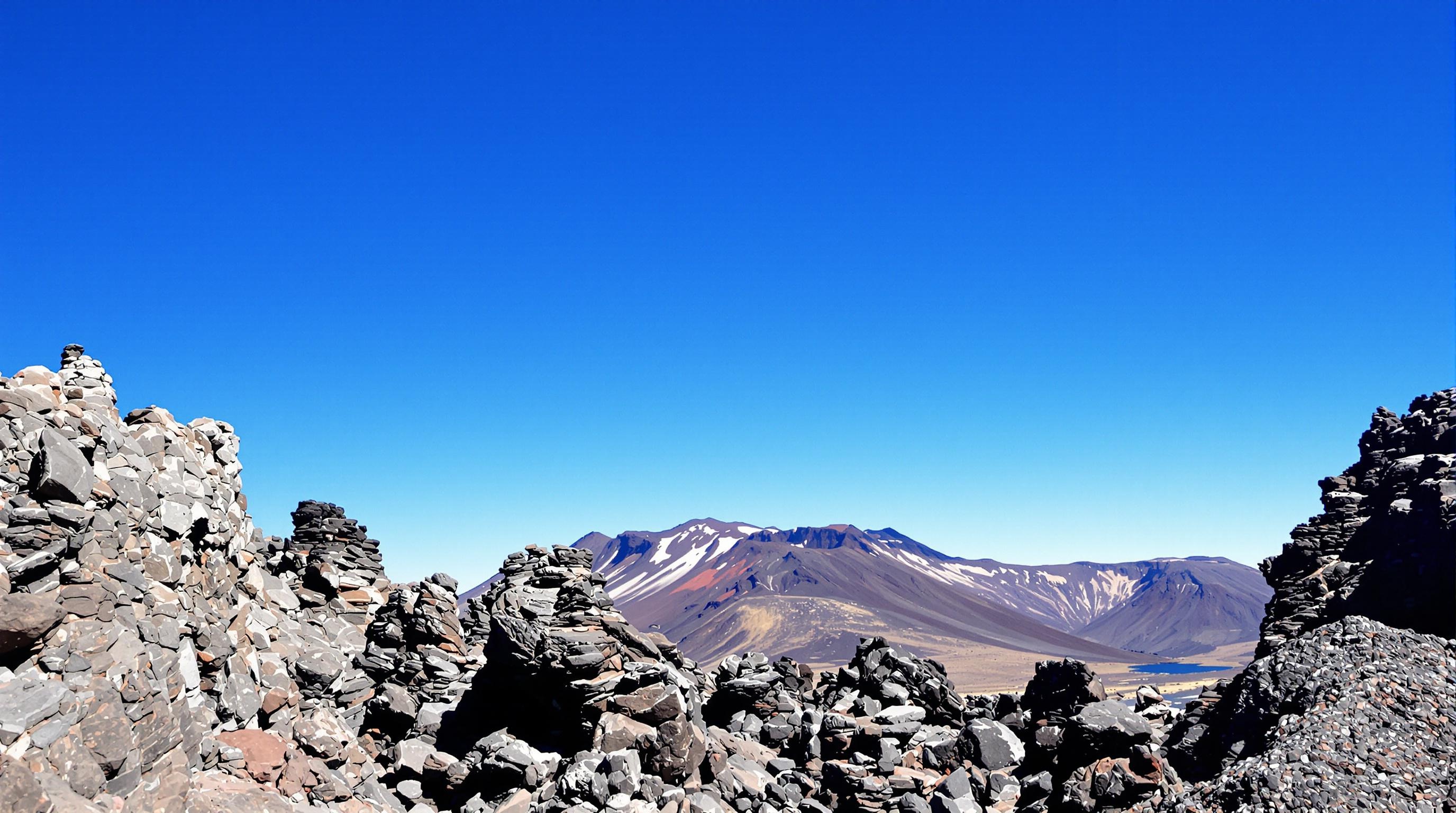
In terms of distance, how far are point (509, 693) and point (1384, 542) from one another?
37.6 meters

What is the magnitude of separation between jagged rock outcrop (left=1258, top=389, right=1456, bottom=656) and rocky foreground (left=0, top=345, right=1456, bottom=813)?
0.19 m

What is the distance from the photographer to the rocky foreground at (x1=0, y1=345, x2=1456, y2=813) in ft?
63.7

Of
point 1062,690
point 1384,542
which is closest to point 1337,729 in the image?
point 1062,690

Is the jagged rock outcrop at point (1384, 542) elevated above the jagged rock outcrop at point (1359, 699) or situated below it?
above

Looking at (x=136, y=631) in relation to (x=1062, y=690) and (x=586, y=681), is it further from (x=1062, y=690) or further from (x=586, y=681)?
(x=1062, y=690)

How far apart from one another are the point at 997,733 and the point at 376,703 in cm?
2287

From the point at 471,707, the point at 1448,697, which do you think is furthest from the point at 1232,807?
the point at 471,707

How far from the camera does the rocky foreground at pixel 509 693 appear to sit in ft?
63.7

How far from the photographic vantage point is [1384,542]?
120ft

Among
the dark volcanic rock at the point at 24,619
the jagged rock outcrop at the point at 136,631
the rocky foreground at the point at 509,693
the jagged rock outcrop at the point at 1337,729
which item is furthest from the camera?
the rocky foreground at the point at 509,693

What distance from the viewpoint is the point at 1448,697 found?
21.5 metres

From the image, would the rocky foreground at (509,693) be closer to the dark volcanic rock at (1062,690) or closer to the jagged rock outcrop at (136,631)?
the jagged rock outcrop at (136,631)

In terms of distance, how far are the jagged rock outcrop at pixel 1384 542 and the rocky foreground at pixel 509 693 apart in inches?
7.5

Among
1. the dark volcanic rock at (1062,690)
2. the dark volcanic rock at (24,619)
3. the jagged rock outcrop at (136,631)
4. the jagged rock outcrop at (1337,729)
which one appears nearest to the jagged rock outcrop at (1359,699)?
the jagged rock outcrop at (1337,729)
